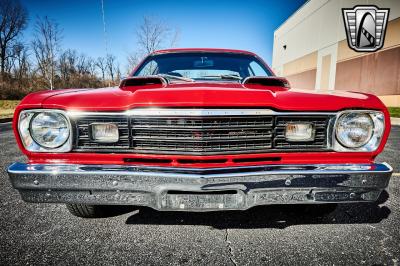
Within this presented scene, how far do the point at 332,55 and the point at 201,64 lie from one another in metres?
24.5

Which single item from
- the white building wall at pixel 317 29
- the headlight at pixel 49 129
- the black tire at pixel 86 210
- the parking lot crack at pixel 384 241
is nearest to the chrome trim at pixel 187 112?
the headlight at pixel 49 129

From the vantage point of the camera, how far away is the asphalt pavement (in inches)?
64.6

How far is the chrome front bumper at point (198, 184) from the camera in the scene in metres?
1.50

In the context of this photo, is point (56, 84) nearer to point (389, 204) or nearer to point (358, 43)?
point (358, 43)

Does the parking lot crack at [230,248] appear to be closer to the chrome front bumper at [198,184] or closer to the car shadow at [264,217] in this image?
the car shadow at [264,217]

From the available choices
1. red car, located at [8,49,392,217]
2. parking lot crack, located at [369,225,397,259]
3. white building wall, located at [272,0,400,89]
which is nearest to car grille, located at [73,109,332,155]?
red car, located at [8,49,392,217]

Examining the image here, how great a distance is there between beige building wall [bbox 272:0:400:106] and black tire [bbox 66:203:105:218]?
18533 millimetres

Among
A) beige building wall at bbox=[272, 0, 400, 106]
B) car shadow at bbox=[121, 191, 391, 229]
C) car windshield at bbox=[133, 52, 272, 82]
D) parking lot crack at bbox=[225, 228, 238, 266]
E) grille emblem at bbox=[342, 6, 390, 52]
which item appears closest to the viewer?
parking lot crack at bbox=[225, 228, 238, 266]

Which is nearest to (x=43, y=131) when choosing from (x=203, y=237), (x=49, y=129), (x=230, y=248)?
(x=49, y=129)

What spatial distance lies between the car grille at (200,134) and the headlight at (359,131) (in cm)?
11

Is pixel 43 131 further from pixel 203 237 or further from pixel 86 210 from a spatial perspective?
pixel 203 237

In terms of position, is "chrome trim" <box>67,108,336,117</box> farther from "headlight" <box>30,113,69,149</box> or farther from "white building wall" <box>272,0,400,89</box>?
"white building wall" <box>272,0,400,89</box>

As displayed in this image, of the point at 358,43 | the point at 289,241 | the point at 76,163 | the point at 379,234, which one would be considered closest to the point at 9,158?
the point at 76,163

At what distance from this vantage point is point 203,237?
6.14 feet
